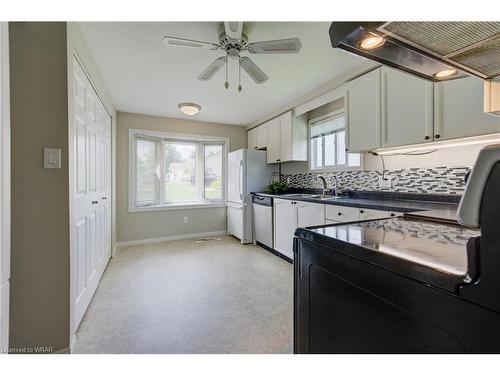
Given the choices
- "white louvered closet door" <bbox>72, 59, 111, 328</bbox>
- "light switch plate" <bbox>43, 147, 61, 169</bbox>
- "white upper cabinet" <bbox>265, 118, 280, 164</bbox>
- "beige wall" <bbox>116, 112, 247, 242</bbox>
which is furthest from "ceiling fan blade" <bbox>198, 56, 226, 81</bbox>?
"beige wall" <bbox>116, 112, 247, 242</bbox>

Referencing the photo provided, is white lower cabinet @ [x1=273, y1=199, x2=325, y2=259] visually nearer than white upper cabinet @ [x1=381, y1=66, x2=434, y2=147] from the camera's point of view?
No

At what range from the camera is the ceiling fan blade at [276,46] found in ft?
5.43

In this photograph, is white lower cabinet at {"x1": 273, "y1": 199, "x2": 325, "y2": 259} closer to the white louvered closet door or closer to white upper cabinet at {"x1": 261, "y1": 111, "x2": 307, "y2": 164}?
white upper cabinet at {"x1": 261, "y1": 111, "x2": 307, "y2": 164}

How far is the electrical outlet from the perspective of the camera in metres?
2.52

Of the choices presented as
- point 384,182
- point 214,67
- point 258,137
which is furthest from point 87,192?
point 258,137

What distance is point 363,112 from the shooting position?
94.4 inches

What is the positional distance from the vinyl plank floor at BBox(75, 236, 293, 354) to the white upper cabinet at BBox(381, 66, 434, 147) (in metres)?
1.77

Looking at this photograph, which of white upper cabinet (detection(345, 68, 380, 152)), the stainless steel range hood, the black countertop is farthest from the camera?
white upper cabinet (detection(345, 68, 380, 152))

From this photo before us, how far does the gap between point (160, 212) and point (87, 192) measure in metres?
2.26

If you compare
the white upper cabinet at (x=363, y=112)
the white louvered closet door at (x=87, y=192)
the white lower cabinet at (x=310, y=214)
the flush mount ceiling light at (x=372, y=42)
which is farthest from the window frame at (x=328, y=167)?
the white louvered closet door at (x=87, y=192)

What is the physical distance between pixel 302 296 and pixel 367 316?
273 millimetres
